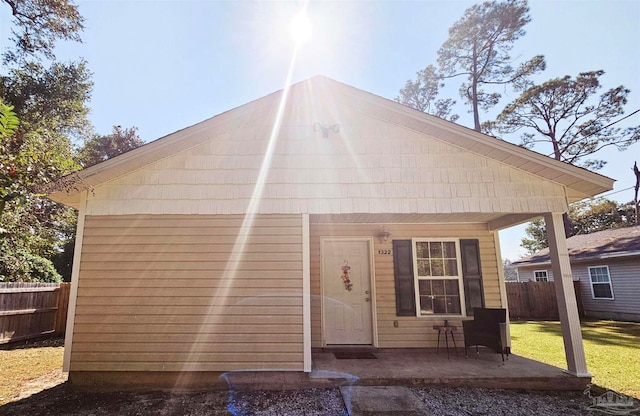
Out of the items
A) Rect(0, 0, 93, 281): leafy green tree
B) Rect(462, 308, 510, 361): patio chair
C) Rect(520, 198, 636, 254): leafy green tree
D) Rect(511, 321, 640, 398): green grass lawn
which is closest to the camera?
Rect(511, 321, 640, 398): green grass lawn

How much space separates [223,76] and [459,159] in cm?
652

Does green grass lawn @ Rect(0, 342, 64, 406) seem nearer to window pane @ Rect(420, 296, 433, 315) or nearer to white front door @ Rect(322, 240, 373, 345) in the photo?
white front door @ Rect(322, 240, 373, 345)

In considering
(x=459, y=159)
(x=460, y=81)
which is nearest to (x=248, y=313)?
(x=459, y=159)

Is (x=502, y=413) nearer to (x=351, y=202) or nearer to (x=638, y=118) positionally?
(x=351, y=202)

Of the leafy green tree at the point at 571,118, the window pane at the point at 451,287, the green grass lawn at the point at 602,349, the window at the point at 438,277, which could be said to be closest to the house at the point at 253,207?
the green grass lawn at the point at 602,349

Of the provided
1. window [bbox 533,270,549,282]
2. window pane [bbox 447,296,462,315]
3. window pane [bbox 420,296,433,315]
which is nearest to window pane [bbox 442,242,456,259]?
window pane [bbox 447,296,462,315]

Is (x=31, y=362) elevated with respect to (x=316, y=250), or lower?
lower

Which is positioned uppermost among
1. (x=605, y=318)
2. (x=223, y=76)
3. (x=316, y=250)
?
(x=223, y=76)

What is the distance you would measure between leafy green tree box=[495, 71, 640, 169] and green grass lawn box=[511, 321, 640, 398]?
9.38 m

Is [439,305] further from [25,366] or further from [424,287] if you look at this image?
[25,366]

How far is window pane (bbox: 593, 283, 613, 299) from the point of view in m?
12.1

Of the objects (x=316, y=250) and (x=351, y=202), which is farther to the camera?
(x=316, y=250)

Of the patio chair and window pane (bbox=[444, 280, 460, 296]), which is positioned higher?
window pane (bbox=[444, 280, 460, 296])

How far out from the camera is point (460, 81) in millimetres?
16500
